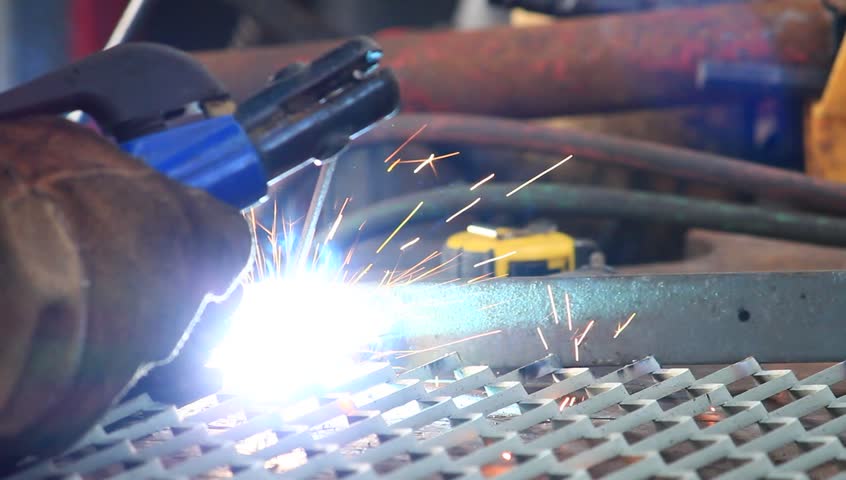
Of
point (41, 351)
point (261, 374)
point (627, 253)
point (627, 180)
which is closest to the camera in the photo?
point (41, 351)

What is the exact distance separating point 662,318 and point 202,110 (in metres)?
0.63

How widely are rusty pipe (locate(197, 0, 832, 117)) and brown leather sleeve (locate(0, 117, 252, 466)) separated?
169cm

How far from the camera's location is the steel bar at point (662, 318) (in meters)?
1.19

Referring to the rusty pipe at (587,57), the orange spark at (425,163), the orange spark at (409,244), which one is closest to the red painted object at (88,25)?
the rusty pipe at (587,57)

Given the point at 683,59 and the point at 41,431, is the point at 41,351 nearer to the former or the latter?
the point at 41,431

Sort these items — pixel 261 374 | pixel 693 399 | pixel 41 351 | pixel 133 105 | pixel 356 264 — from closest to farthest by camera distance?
pixel 41 351 → pixel 133 105 → pixel 693 399 → pixel 261 374 → pixel 356 264

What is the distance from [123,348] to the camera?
0.81 metres

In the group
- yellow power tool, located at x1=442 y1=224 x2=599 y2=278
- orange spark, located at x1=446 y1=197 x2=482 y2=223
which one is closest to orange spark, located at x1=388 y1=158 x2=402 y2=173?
orange spark, located at x1=446 y1=197 x2=482 y2=223

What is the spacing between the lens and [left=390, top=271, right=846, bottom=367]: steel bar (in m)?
1.19

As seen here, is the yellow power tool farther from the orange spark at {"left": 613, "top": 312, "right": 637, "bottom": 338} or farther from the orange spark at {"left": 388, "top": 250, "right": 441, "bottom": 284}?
the orange spark at {"left": 613, "top": 312, "right": 637, "bottom": 338}

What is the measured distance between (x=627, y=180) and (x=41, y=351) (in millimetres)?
1912

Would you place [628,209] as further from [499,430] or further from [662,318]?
[499,430]

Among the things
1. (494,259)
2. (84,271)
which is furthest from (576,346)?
(84,271)

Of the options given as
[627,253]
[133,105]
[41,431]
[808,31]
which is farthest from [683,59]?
[41,431]
